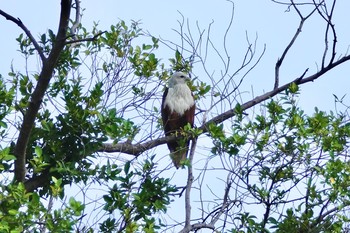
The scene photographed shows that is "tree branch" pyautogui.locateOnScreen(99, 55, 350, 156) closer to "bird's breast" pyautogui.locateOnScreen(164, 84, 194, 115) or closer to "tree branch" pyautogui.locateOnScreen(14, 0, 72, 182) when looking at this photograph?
"tree branch" pyautogui.locateOnScreen(14, 0, 72, 182)

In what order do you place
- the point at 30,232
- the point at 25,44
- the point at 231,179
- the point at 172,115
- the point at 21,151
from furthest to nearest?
the point at 172,115
the point at 25,44
the point at 231,179
the point at 21,151
the point at 30,232

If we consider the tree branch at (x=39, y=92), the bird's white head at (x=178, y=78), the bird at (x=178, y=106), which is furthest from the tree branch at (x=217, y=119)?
the bird at (x=178, y=106)

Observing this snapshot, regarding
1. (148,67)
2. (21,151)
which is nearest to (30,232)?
(21,151)

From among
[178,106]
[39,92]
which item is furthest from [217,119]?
[178,106]

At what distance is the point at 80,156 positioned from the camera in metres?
4.96

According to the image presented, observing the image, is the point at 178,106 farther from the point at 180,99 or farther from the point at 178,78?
the point at 178,78

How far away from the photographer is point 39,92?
4.43 meters

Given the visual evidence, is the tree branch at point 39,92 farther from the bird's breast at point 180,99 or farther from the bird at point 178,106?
the bird's breast at point 180,99

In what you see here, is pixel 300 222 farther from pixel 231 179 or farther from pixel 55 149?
pixel 55 149

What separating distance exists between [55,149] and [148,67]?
1.14m

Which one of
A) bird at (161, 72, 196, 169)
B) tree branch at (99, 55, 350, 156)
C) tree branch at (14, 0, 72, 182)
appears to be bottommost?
tree branch at (14, 0, 72, 182)

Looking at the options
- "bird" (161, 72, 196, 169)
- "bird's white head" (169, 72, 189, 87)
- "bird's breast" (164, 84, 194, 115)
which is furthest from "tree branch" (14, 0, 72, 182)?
"bird's breast" (164, 84, 194, 115)

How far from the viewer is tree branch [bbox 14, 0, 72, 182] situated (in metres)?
4.21

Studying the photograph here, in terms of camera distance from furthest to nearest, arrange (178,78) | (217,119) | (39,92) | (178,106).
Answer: (178,106) < (178,78) < (217,119) < (39,92)
